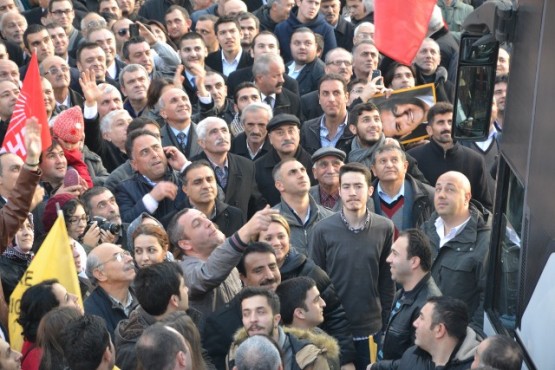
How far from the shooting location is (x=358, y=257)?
10.2 m

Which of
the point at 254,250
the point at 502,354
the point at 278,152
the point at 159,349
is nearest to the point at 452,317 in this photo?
the point at 502,354

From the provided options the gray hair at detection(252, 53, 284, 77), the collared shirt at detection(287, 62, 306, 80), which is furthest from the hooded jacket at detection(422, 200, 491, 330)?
the collared shirt at detection(287, 62, 306, 80)

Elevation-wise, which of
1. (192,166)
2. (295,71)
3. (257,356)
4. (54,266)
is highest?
(257,356)

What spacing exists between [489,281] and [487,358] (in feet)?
4.70

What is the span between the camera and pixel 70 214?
1023 centimetres

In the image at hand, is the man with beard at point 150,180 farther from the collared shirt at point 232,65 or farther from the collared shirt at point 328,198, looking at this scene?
the collared shirt at point 232,65

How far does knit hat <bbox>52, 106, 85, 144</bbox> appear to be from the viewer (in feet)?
39.6

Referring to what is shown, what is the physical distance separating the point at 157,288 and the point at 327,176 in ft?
11.9

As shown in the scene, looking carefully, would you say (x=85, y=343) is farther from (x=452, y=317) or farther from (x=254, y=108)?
(x=254, y=108)

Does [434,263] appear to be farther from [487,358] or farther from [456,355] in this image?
[487,358]

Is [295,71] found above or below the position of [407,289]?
below

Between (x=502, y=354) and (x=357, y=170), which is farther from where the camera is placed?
(x=357, y=170)

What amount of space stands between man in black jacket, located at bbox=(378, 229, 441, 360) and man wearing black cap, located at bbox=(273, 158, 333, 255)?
1.79 metres

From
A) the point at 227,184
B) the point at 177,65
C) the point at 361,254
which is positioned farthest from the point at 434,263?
the point at 177,65
